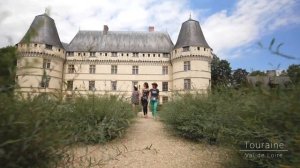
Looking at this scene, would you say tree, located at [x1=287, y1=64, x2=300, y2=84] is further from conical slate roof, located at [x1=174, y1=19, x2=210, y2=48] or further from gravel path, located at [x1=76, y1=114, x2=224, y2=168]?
conical slate roof, located at [x1=174, y1=19, x2=210, y2=48]

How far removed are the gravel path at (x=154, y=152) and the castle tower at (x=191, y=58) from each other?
22949mm

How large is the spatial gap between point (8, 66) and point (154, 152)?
369 cm

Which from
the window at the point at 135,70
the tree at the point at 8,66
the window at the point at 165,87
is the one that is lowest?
the tree at the point at 8,66

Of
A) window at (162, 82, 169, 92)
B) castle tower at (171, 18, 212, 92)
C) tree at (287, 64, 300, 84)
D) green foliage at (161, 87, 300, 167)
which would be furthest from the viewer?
window at (162, 82, 169, 92)

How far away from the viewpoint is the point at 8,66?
4.30 feet

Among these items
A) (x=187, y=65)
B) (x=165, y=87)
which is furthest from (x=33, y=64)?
(x=165, y=87)

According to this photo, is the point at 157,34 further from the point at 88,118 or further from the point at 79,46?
the point at 88,118

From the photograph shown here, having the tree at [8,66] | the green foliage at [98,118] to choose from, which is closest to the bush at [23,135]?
the tree at [8,66]

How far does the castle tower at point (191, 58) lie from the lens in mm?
28875

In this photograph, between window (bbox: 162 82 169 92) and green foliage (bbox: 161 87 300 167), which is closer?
green foliage (bbox: 161 87 300 167)

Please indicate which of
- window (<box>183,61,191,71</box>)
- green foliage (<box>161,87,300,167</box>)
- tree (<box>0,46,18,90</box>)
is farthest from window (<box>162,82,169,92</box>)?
tree (<box>0,46,18,90</box>)

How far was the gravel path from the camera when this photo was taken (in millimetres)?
4113

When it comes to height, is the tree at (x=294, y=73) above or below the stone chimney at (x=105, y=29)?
below

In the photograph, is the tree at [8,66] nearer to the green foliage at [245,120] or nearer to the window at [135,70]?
the green foliage at [245,120]
